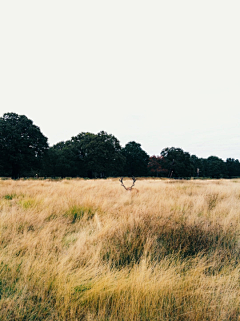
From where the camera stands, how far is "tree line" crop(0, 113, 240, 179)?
22.2m

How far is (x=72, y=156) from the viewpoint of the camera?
110 ft

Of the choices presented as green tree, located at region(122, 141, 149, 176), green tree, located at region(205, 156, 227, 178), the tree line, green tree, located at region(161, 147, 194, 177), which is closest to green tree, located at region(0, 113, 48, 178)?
the tree line

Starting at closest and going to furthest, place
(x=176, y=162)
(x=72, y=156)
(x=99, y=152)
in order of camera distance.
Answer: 1. (x=99, y=152)
2. (x=72, y=156)
3. (x=176, y=162)

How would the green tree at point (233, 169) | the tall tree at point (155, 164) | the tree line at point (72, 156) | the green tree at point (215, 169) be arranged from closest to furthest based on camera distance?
the tree line at point (72, 156), the tall tree at point (155, 164), the green tree at point (215, 169), the green tree at point (233, 169)

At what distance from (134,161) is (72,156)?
21223mm

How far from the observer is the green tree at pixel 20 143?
71.3ft

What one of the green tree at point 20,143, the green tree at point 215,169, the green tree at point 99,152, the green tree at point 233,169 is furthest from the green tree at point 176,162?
the green tree at point 233,169

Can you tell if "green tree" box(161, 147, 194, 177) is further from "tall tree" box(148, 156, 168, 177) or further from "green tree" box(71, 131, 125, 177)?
"green tree" box(71, 131, 125, 177)

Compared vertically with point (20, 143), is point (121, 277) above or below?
below

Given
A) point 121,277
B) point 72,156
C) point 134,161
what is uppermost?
point 134,161

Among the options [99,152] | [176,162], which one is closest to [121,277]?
[99,152]

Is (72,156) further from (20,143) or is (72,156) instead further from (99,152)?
(20,143)

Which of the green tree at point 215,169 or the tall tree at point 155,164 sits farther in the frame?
the green tree at point 215,169

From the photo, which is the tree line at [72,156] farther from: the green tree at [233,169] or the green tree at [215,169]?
the green tree at [233,169]
